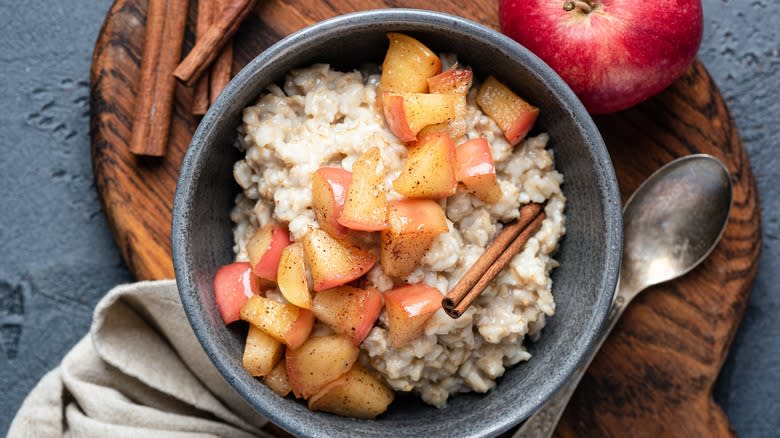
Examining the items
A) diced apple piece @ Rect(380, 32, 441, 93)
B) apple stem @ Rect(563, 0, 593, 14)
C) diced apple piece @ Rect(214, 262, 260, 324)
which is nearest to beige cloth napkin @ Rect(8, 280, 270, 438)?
diced apple piece @ Rect(214, 262, 260, 324)

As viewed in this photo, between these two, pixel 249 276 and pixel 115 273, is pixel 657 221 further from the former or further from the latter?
pixel 115 273

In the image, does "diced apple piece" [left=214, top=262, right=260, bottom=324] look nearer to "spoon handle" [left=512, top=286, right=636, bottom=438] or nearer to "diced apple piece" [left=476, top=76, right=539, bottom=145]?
"diced apple piece" [left=476, top=76, right=539, bottom=145]

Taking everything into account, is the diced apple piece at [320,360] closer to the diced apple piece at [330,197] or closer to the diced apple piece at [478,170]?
the diced apple piece at [330,197]

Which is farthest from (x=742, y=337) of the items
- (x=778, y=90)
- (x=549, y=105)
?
(x=549, y=105)

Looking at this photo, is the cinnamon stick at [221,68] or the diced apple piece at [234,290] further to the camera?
the cinnamon stick at [221,68]

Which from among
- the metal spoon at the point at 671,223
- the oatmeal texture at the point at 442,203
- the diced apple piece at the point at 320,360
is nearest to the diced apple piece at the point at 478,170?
the oatmeal texture at the point at 442,203
